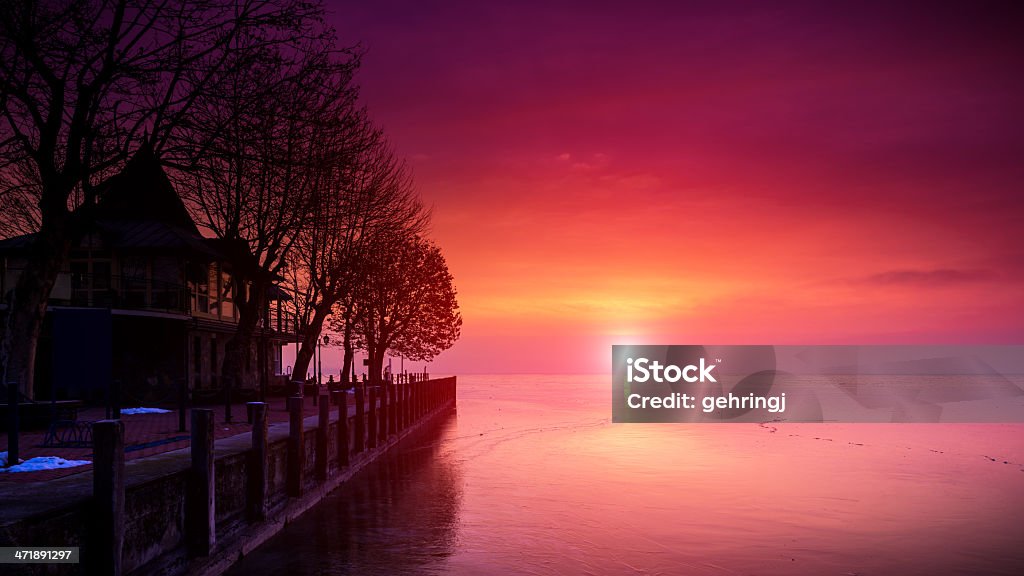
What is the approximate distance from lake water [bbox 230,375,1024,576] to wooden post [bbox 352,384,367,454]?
0.96 metres

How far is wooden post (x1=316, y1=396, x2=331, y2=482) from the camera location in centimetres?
1991

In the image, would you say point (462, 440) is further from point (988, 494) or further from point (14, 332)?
point (14, 332)

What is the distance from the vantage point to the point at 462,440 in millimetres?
41031

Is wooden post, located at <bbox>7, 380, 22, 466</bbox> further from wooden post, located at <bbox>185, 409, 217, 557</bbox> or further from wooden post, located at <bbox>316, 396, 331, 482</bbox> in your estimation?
wooden post, located at <bbox>316, 396, 331, 482</bbox>

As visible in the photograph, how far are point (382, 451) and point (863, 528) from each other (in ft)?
55.8

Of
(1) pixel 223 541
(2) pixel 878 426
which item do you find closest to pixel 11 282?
(1) pixel 223 541

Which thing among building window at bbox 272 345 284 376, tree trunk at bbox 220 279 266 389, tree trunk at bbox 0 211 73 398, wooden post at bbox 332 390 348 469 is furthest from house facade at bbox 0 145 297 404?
tree trunk at bbox 0 211 73 398

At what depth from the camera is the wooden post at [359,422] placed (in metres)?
25.1

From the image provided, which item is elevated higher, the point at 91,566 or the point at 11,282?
the point at 11,282

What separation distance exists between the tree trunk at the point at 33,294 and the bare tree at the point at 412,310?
2822cm

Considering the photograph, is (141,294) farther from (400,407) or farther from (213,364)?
(400,407)

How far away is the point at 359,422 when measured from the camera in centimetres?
2611

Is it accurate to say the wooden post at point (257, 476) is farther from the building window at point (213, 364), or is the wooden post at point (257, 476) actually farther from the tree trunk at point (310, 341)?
the building window at point (213, 364)

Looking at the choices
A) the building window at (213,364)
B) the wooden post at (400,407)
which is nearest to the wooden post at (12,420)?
the wooden post at (400,407)
